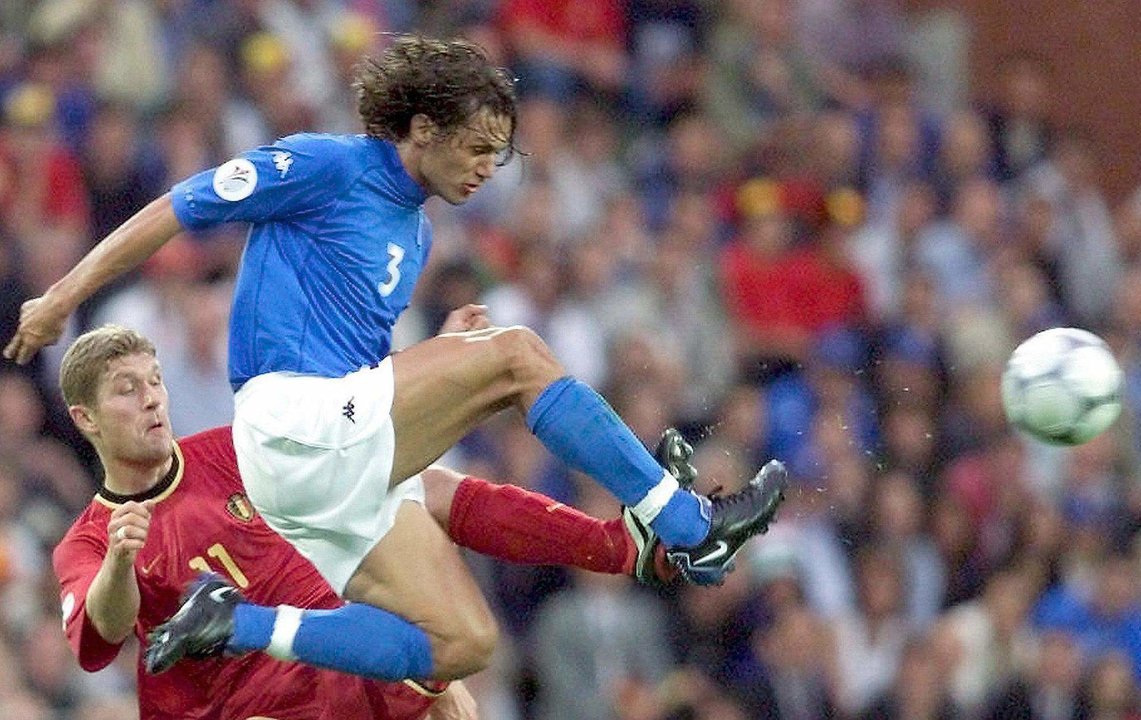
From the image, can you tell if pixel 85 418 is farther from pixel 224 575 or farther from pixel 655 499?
pixel 655 499

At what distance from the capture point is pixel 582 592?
925 centimetres

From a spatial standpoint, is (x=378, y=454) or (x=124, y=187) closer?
(x=378, y=454)

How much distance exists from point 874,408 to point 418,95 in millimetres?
4694

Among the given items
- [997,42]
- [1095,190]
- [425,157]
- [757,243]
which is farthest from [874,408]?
[425,157]

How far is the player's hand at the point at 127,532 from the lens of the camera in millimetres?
5832

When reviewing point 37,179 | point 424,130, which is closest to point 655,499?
point 424,130

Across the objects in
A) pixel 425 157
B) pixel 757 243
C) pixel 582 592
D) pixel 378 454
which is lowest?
pixel 582 592

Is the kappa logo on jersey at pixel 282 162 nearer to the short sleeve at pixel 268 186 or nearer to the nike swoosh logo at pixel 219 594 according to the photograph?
the short sleeve at pixel 268 186

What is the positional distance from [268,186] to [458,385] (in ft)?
2.10

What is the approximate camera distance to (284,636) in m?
5.92

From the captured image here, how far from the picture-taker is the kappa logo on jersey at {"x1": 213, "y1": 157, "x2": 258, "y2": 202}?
578 centimetres

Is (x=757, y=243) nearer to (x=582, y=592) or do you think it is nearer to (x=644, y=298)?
(x=644, y=298)

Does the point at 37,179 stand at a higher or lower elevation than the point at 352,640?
lower

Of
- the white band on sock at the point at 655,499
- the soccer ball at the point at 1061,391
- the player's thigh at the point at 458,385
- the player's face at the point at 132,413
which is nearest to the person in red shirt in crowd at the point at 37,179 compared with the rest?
the player's face at the point at 132,413
